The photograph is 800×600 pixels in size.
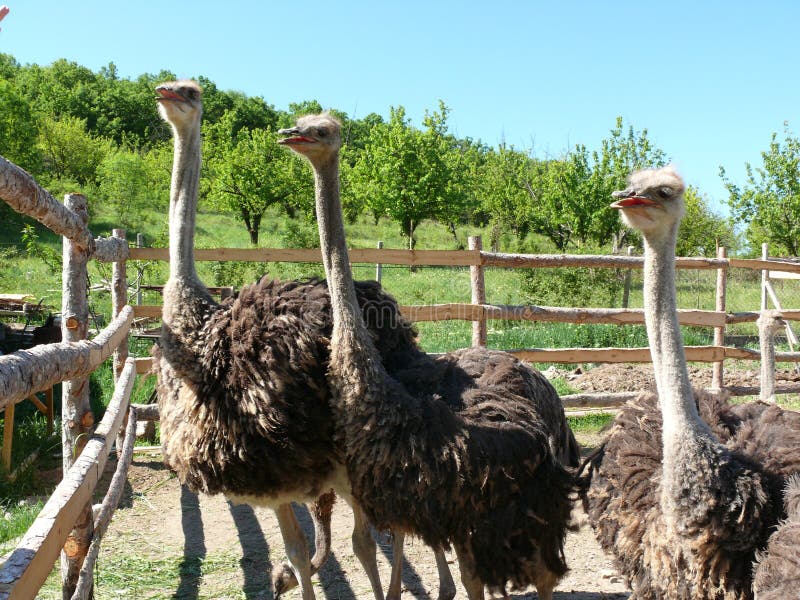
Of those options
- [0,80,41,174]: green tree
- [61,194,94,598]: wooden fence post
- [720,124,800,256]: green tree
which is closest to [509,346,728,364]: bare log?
[61,194,94,598]: wooden fence post

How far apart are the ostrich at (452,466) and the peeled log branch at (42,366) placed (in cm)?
85

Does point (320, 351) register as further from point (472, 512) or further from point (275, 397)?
point (472, 512)

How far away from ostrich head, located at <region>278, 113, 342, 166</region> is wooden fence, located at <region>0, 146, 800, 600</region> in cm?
84

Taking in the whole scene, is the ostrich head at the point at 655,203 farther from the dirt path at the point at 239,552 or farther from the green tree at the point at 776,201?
the green tree at the point at 776,201

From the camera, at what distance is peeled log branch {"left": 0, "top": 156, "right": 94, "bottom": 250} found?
1.74m

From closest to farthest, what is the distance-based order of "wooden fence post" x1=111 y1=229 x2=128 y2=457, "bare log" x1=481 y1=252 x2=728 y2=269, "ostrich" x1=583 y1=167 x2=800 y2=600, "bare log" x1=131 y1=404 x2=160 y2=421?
"ostrich" x1=583 y1=167 x2=800 y2=600 < "wooden fence post" x1=111 y1=229 x2=128 y2=457 < "bare log" x1=131 y1=404 x2=160 y2=421 < "bare log" x1=481 y1=252 x2=728 y2=269

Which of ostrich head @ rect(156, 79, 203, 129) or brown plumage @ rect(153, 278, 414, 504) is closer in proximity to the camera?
brown plumage @ rect(153, 278, 414, 504)

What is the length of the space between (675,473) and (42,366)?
1.66m

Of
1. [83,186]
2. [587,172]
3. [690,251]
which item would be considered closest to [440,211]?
[587,172]

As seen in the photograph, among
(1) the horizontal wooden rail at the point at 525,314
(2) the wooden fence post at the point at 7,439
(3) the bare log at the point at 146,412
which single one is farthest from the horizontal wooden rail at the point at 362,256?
(2) the wooden fence post at the point at 7,439

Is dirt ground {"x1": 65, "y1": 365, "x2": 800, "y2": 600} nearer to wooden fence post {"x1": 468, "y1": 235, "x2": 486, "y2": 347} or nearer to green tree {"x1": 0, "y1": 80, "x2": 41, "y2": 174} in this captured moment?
wooden fence post {"x1": 468, "y1": 235, "x2": 486, "y2": 347}

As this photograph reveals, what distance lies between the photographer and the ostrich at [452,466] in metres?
2.47

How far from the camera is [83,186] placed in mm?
33344

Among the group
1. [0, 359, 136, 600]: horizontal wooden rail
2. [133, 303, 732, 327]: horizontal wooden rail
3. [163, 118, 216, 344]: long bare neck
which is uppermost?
[163, 118, 216, 344]: long bare neck
